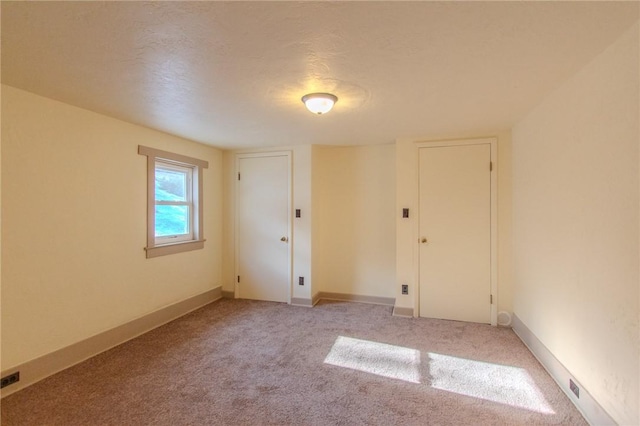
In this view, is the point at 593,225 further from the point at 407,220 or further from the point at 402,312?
the point at 402,312

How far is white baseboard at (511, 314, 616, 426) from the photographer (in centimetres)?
169

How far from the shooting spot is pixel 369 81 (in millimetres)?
1972

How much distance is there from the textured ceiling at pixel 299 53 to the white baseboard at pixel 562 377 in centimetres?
197

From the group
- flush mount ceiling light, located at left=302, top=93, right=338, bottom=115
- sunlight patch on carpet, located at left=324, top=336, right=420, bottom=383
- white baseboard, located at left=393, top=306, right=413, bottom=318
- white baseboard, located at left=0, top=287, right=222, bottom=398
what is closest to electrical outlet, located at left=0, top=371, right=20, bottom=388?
white baseboard, located at left=0, top=287, right=222, bottom=398

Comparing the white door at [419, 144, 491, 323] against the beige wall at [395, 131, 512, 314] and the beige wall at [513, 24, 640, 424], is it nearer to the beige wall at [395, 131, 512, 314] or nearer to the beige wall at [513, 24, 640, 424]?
the beige wall at [395, 131, 512, 314]

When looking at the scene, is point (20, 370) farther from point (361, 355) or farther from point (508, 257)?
point (508, 257)

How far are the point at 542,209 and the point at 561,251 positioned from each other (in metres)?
0.46

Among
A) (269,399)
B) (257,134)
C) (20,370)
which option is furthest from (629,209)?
(20,370)

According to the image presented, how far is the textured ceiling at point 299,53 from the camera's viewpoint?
50.9 inches

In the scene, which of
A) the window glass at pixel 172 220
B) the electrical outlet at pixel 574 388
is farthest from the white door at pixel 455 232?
the window glass at pixel 172 220

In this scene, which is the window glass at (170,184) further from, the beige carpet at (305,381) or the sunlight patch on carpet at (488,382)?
the sunlight patch on carpet at (488,382)

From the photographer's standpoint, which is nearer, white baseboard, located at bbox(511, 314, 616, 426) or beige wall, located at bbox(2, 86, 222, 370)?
white baseboard, located at bbox(511, 314, 616, 426)

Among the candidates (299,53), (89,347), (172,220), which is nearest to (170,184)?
(172,220)

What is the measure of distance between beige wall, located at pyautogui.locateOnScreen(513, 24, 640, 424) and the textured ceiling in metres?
0.17
